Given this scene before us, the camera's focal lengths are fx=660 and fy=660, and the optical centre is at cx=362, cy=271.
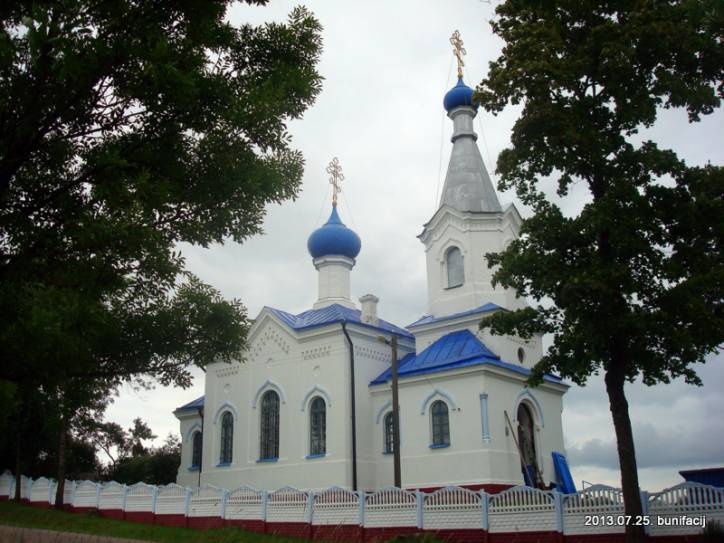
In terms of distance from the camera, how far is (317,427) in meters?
20.9

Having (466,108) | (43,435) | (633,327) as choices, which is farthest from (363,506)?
(43,435)

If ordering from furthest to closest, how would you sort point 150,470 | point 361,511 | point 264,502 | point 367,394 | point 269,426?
point 150,470 → point 269,426 → point 367,394 → point 264,502 → point 361,511

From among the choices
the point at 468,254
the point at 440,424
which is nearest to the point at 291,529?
the point at 440,424

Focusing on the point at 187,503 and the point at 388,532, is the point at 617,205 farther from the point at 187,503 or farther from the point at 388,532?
the point at 187,503

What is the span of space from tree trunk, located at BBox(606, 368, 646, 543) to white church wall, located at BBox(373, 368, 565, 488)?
6.95 meters

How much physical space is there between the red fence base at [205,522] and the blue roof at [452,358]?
20.5 ft

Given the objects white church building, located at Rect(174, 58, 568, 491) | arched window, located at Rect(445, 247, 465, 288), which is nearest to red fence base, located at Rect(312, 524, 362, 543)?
white church building, located at Rect(174, 58, 568, 491)

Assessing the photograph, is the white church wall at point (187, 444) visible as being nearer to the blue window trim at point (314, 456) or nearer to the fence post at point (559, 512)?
the blue window trim at point (314, 456)

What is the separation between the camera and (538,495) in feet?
40.7

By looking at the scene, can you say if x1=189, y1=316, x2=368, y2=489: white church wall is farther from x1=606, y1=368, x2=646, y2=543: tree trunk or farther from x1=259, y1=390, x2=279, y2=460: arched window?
x1=606, y1=368, x2=646, y2=543: tree trunk

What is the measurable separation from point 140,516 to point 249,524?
4.39 m

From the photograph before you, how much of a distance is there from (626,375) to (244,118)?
7.84 metres

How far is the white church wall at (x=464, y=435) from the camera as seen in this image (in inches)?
685

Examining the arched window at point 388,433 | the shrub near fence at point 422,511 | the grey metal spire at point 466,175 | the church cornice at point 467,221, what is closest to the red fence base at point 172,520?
the shrub near fence at point 422,511
